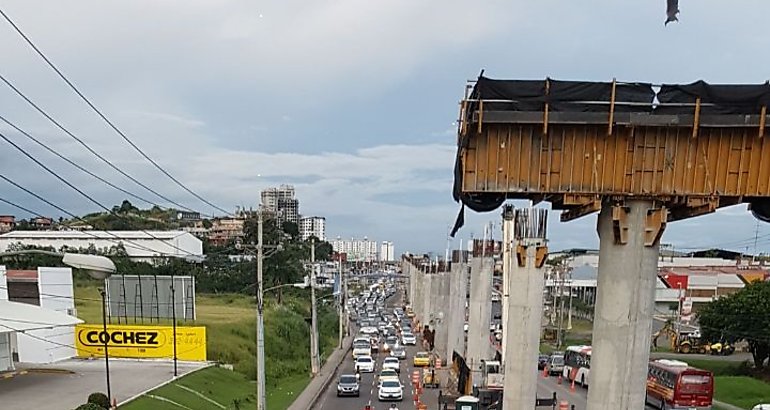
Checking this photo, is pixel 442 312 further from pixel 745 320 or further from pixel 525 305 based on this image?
pixel 525 305

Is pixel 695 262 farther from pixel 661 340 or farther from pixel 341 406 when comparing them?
pixel 341 406

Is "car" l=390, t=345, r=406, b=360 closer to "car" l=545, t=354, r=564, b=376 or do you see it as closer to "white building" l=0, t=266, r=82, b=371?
"car" l=545, t=354, r=564, b=376

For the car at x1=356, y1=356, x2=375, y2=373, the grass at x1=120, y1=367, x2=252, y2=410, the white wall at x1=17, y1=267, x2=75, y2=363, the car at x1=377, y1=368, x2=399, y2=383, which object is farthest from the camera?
the car at x1=356, y1=356, x2=375, y2=373

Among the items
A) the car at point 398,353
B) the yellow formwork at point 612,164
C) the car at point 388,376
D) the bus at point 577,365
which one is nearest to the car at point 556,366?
the bus at point 577,365

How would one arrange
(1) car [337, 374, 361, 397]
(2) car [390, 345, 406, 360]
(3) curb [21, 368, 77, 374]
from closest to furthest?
(3) curb [21, 368, 77, 374] → (1) car [337, 374, 361, 397] → (2) car [390, 345, 406, 360]

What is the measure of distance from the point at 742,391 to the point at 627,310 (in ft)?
95.8

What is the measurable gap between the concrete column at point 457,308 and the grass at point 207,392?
42.4 ft

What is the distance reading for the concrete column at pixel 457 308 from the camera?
39156 mm

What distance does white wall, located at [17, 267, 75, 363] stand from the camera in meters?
32.0

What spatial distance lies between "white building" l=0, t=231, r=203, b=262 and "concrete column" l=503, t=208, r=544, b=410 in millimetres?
52914

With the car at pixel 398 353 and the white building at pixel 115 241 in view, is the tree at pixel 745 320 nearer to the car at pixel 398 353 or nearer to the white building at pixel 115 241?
the car at pixel 398 353

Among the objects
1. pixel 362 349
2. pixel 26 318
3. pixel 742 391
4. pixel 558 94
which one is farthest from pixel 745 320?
pixel 26 318

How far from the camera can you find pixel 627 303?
910 centimetres

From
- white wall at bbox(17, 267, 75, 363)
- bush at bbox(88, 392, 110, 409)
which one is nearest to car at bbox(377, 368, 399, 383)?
bush at bbox(88, 392, 110, 409)
